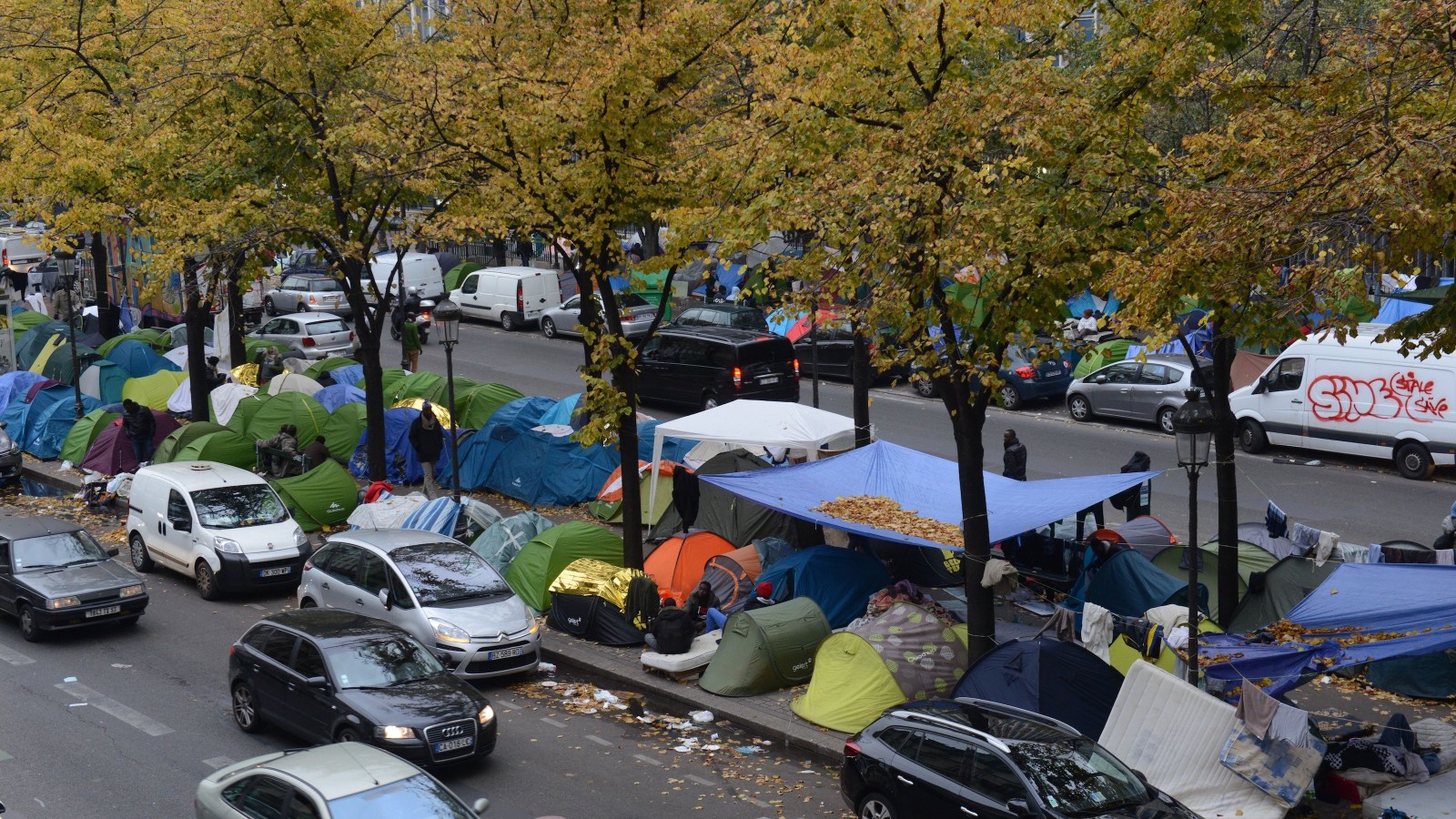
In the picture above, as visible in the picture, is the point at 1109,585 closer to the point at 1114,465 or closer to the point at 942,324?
the point at 942,324

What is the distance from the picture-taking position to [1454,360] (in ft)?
68.5

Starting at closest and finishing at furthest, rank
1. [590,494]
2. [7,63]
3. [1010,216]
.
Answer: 1. [1010,216]
2. [590,494]
3. [7,63]

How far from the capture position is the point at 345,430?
23.8 metres

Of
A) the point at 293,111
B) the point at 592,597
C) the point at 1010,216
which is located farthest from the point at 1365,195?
the point at 293,111

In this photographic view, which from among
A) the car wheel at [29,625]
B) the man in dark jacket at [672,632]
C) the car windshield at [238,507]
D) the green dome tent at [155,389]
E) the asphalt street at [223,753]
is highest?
the green dome tent at [155,389]

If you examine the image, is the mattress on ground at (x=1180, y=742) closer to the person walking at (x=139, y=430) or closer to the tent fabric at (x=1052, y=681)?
the tent fabric at (x=1052, y=681)

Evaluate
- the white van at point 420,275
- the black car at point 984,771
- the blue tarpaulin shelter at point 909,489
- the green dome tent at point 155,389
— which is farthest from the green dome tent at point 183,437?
the white van at point 420,275

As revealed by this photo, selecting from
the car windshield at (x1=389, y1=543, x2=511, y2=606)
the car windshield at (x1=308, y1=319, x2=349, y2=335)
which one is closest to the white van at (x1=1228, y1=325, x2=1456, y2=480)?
the car windshield at (x1=389, y1=543, x2=511, y2=606)

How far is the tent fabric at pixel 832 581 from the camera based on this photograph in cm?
1562

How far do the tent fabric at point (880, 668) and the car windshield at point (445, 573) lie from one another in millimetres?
4050

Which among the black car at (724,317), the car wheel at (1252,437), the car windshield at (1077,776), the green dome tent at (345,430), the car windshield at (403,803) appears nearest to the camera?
the car windshield at (403,803)

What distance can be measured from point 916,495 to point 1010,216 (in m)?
6.13

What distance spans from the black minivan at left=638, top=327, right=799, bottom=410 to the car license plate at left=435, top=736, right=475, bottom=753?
1518cm

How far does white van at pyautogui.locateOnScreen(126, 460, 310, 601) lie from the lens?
17.7 metres
